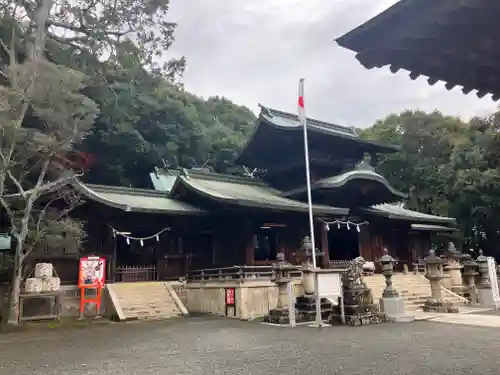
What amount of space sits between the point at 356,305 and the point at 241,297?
13.0 ft

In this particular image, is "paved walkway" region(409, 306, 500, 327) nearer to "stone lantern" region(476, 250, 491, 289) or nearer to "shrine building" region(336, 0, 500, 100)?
"stone lantern" region(476, 250, 491, 289)

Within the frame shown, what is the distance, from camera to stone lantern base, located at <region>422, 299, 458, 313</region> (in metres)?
14.5

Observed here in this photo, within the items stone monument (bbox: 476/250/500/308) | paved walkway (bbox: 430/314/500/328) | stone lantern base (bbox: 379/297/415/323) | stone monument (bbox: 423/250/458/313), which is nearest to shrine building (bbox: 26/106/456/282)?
stone lantern base (bbox: 379/297/415/323)

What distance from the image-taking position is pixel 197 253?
755 inches

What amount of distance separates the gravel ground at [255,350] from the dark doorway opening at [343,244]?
1125 cm

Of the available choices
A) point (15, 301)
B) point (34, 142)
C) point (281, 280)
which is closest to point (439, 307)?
point (281, 280)

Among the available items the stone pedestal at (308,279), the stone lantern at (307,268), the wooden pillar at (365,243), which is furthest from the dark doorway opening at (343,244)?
the stone pedestal at (308,279)

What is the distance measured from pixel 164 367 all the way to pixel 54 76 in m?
11.6

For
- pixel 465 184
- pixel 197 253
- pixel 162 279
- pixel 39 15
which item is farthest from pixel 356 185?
pixel 39 15

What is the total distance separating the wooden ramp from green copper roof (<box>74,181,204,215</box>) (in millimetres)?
2991

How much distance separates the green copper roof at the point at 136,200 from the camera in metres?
15.8

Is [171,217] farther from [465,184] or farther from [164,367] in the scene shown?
[465,184]

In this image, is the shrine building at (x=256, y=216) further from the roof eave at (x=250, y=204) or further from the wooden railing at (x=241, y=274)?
the wooden railing at (x=241, y=274)

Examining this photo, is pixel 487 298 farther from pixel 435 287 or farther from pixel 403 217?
pixel 403 217
